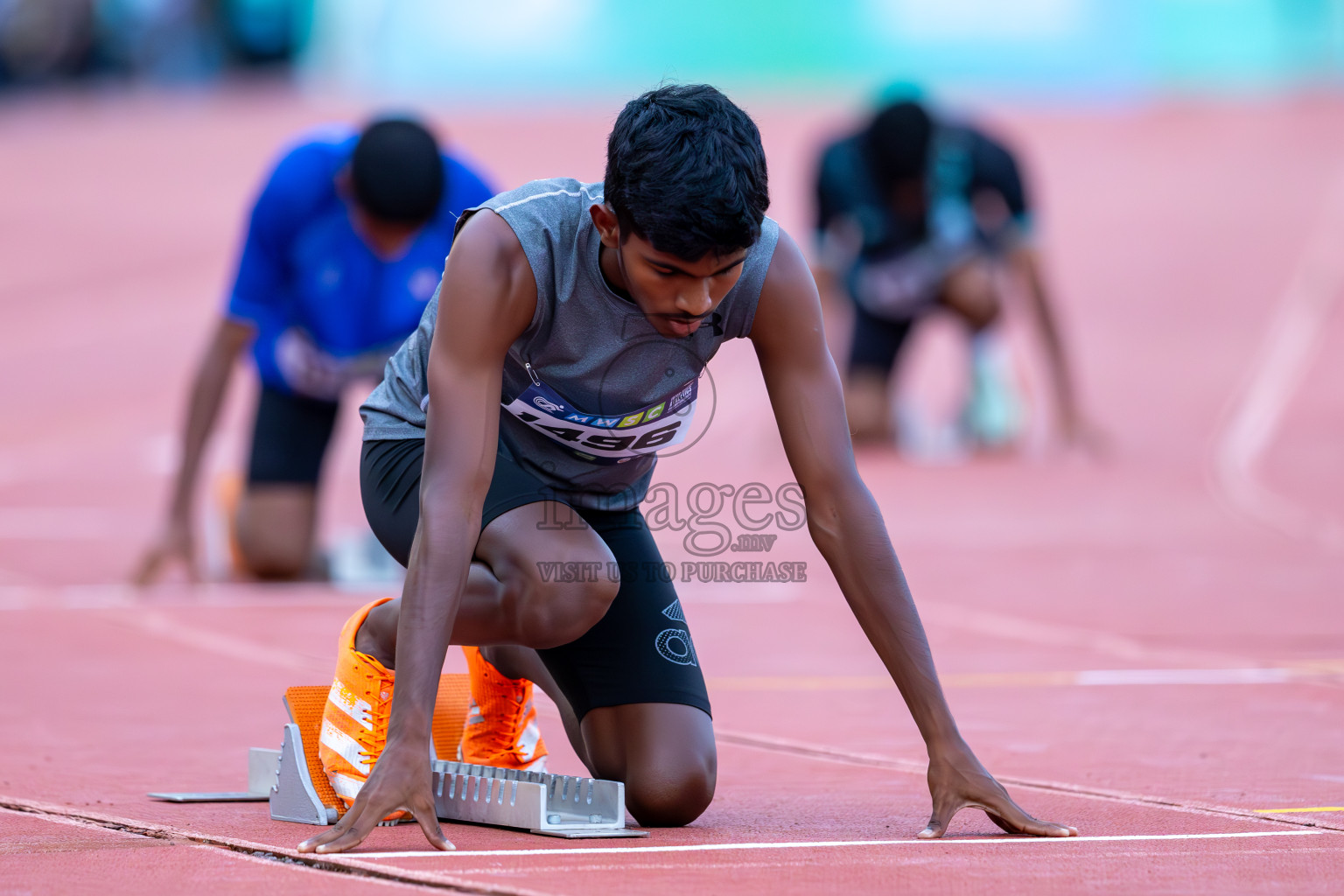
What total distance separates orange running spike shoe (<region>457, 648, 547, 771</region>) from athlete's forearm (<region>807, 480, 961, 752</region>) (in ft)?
2.70

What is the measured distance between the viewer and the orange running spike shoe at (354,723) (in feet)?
10.6

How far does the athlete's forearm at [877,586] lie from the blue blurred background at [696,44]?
23.0m

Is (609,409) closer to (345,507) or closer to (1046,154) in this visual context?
(345,507)

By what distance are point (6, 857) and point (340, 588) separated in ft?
12.5

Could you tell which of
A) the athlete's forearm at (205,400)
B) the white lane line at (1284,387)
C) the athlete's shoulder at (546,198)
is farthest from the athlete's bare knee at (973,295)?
the athlete's shoulder at (546,198)

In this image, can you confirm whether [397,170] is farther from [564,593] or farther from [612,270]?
[564,593]

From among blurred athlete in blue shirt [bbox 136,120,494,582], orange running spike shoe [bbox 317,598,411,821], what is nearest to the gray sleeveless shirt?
orange running spike shoe [bbox 317,598,411,821]

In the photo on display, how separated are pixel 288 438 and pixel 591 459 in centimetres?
364

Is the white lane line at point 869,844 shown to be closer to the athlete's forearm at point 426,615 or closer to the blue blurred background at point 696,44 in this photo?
the athlete's forearm at point 426,615

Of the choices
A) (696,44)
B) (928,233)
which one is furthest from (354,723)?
(696,44)

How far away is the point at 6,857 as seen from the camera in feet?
9.77

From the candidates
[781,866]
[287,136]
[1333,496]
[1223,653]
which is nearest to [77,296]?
[287,136]

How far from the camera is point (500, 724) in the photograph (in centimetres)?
370

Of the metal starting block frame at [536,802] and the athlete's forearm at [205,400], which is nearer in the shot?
the metal starting block frame at [536,802]
